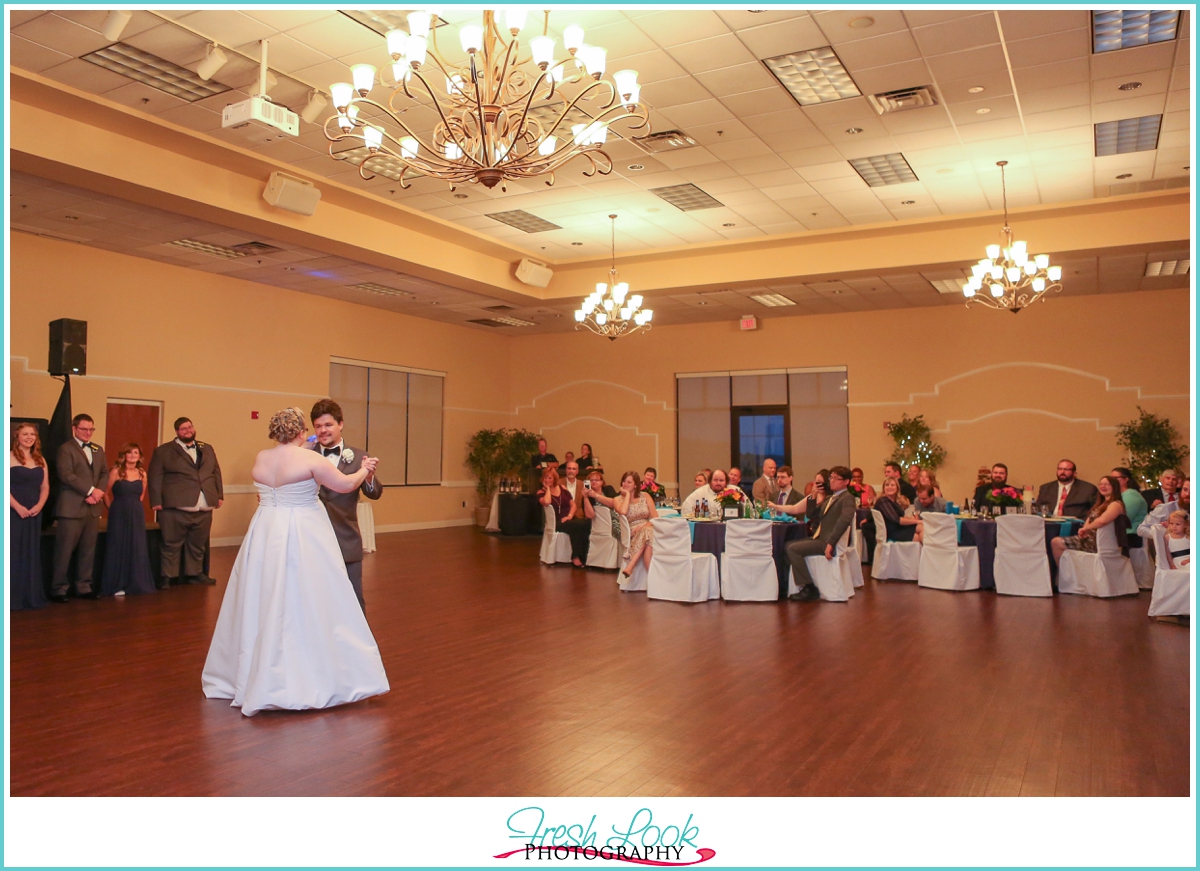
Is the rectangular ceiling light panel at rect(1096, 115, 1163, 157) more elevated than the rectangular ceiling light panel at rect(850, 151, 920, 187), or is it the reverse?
the rectangular ceiling light panel at rect(850, 151, 920, 187)

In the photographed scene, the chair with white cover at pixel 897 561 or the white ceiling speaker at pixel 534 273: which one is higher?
the white ceiling speaker at pixel 534 273

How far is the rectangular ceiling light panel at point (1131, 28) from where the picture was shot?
231 inches

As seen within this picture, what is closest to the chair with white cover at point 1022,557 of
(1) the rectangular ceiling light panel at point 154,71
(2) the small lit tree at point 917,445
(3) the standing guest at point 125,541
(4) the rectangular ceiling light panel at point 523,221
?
(2) the small lit tree at point 917,445

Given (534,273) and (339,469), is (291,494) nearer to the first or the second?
(339,469)

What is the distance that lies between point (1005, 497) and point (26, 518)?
9.17 meters

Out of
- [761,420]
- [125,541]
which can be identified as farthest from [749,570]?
[761,420]

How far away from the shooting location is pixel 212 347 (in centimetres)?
1213

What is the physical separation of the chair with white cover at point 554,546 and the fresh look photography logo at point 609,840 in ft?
24.9

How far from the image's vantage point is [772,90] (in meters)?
7.06

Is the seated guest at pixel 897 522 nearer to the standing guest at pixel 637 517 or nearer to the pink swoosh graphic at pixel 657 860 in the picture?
the standing guest at pixel 637 517

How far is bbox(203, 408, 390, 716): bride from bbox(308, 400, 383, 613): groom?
0.34 meters

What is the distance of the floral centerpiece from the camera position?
29.0 ft

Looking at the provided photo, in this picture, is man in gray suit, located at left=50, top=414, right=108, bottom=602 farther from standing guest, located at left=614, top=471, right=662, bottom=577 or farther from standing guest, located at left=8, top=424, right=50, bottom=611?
standing guest, located at left=614, top=471, right=662, bottom=577

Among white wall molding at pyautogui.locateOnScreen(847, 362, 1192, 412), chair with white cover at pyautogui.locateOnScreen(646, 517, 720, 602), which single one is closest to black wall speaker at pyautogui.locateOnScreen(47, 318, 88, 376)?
chair with white cover at pyautogui.locateOnScreen(646, 517, 720, 602)
